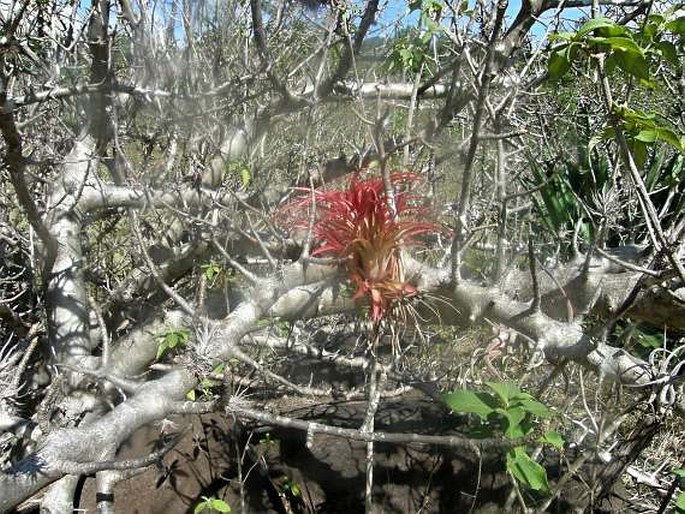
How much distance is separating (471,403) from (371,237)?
0.64 m

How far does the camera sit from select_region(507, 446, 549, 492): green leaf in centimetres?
222

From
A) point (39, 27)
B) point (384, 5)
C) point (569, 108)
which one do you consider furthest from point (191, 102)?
point (569, 108)

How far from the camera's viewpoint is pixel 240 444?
3.48 metres

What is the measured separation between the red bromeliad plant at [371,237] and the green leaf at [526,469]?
600 millimetres

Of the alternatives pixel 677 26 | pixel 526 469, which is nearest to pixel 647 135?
pixel 677 26

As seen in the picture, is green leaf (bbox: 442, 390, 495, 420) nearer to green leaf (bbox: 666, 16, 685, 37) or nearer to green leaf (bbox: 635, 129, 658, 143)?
green leaf (bbox: 635, 129, 658, 143)

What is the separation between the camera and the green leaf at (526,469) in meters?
2.22

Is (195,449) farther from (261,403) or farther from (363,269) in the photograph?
(363,269)

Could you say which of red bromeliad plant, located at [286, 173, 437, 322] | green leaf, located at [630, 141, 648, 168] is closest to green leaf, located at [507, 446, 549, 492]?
red bromeliad plant, located at [286, 173, 437, 322]

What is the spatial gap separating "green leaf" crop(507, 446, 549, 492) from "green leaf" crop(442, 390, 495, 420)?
17 cm

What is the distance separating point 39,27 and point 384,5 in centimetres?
145

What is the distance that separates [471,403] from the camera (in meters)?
2.24

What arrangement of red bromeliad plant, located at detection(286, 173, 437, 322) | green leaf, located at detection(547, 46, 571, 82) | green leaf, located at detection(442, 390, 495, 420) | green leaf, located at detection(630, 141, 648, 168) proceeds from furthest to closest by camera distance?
red bromeliad plant, located at detection(286, 173, 437, 322) → green leaf, located at detection(442, 390, 495, 420) → green leaf, located at detection(630, 141, 648, 168) → green leaf, located at detection(547, 46, 571, 82)

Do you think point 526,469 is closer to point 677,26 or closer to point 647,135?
point 647,135
